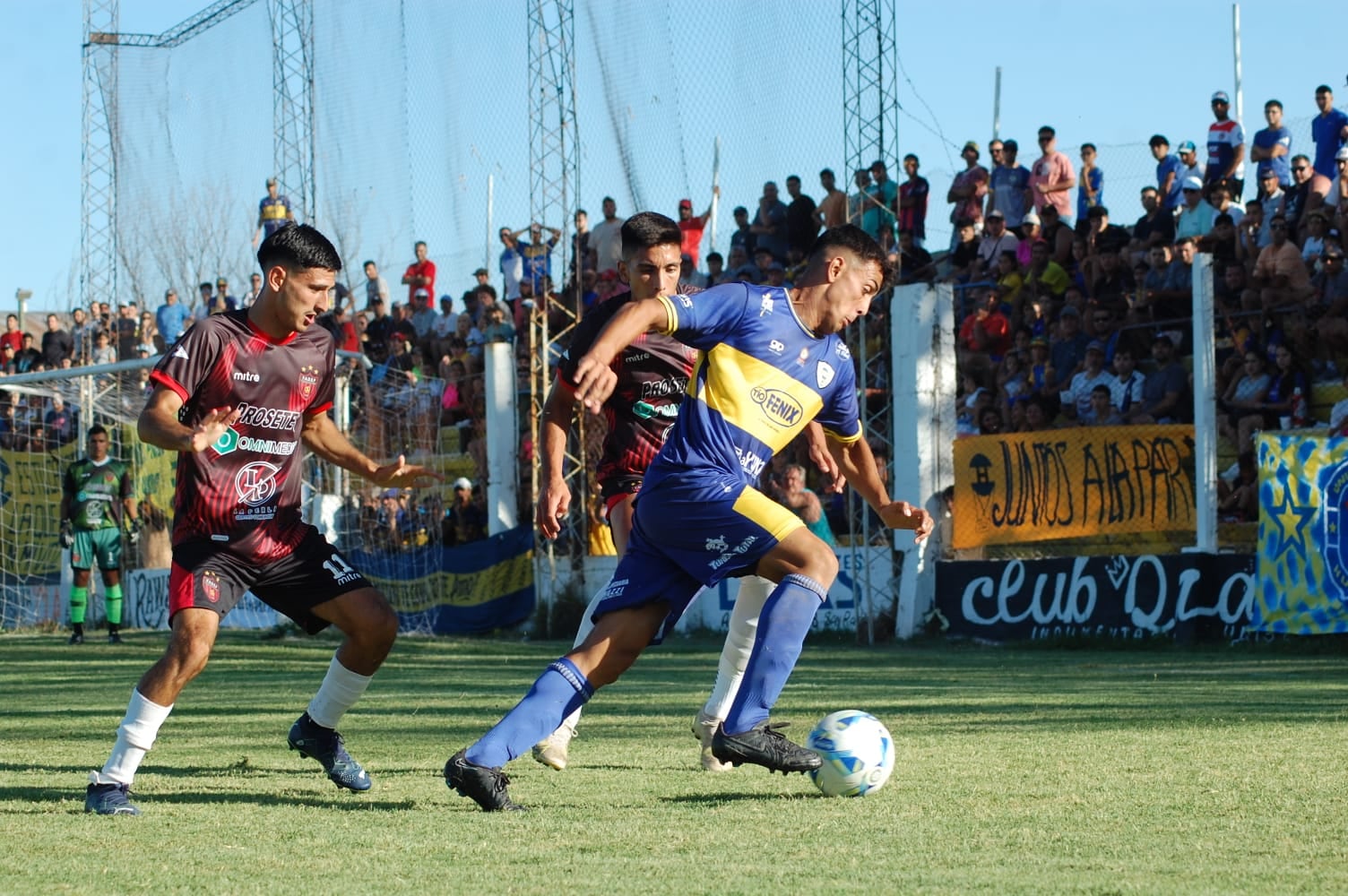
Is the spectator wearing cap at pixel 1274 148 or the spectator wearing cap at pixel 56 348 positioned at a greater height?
the spectator wearing cap at pixel 1274 148

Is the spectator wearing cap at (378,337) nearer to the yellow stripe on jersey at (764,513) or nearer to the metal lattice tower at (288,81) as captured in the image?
the metal lattice tower at (288,81)

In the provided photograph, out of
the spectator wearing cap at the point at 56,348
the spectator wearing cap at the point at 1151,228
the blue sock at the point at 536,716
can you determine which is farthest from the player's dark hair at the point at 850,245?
the spectator wearing cap at the point at 56,348

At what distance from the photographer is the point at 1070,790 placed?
5.91 m

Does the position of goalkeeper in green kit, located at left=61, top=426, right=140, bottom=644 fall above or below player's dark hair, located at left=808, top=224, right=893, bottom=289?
below

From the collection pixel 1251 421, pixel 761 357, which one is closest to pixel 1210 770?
pixel 761 357

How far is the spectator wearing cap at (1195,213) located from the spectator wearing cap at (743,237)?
19.7 ft

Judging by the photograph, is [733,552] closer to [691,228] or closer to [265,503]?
[265,503]

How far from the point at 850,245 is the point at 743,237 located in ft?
54.0

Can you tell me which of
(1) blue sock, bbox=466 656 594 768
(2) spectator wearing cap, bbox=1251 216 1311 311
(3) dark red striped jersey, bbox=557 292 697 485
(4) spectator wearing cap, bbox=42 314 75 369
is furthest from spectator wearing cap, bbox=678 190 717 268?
(1) blue sock, bbox=466 656 594 768

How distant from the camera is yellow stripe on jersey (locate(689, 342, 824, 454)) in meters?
5.97

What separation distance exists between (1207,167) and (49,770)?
49.2 feet

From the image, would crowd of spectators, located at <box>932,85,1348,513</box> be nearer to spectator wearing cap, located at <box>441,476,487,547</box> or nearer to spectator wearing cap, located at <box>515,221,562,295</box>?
spectator wearing cap, located at <box>515,221,562,295</box>

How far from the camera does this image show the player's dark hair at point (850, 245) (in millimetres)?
6254

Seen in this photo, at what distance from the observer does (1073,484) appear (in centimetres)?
1694
